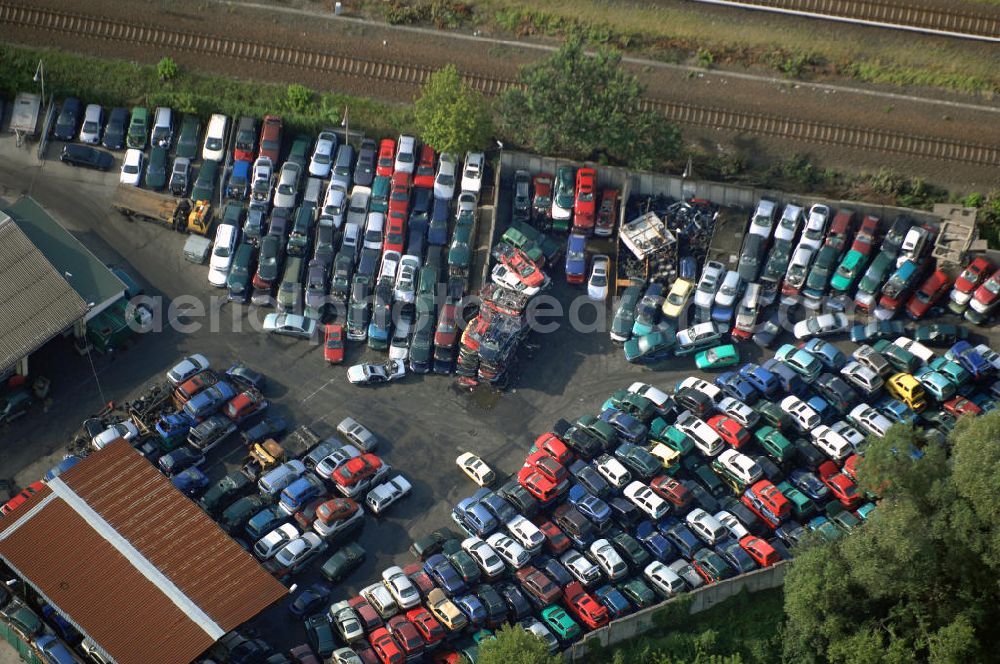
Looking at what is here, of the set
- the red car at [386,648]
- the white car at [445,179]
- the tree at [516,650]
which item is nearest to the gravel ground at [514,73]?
the white car at [445,179]

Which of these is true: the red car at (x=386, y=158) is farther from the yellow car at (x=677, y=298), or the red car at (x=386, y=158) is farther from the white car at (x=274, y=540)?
the white car at (x=274, y=540)

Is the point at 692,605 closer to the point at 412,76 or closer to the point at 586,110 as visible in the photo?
the point at 586,110

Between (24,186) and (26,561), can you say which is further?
(24,186)

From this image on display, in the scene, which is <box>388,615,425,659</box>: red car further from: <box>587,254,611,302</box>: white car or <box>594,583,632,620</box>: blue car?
<box>587,254,611,302</box>: white car

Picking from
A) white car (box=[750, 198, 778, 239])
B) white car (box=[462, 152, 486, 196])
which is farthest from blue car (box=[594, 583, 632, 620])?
white car (box=[462, 152, 486, 196])

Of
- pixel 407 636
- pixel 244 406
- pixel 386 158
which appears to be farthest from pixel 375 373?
pixel 407 636

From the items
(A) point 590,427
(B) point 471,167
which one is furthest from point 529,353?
(B) point 471,167

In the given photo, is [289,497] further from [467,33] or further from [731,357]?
[467,33]
